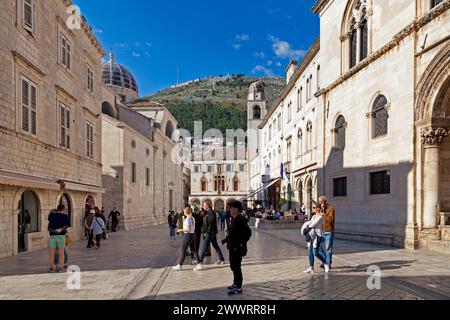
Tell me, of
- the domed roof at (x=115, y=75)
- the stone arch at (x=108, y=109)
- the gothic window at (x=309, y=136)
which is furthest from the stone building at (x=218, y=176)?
the gothic window at (x=309, y=136)

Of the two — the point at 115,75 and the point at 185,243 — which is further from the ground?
the point at 115,75

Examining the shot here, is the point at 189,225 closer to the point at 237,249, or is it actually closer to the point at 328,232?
the point at 237,249

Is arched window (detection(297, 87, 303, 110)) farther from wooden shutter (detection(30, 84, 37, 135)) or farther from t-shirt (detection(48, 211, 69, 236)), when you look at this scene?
t-shirt (detection(48, 211, 69, 236))

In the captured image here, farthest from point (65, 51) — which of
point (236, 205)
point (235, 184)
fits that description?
point (235, 184)

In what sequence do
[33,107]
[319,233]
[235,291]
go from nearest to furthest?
[235,291], [319,233], [33,107]

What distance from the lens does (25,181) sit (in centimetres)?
1144

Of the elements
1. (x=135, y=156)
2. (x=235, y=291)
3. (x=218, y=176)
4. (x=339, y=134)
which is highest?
(x=339, y=134)

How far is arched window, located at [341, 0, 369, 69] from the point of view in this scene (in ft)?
53.0

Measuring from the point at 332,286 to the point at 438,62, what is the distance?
8.60 m

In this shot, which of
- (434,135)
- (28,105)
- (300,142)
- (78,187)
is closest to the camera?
(434,135)

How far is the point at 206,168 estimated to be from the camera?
240 ft

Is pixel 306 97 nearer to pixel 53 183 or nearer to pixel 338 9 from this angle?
pixel 338 9

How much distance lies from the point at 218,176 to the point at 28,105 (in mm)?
60351

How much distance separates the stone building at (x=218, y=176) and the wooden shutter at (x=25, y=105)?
59.6m
